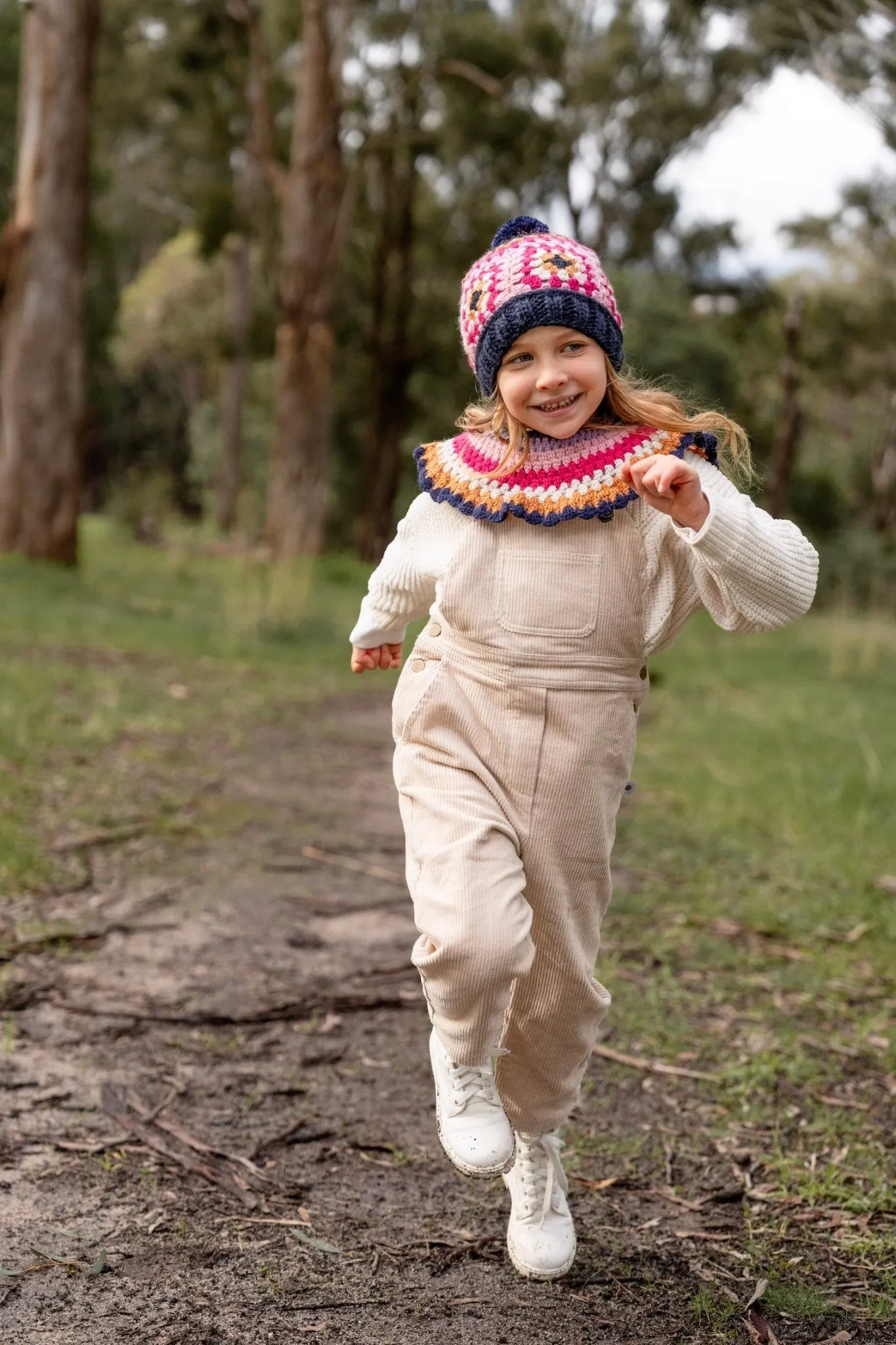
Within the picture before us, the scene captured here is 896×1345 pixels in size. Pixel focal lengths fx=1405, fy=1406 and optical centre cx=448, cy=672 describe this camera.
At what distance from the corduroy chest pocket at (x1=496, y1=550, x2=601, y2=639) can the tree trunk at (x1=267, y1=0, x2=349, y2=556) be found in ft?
44.0

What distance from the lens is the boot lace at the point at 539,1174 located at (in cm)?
241

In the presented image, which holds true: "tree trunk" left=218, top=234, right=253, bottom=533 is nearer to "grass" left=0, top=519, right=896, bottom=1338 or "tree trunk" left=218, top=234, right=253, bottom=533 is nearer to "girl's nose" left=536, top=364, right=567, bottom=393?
"grass" left=0, top=519, right=896, bottom=1338

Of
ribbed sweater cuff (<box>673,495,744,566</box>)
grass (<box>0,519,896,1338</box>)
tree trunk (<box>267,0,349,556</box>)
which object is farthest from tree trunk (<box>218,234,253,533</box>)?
ribbed sweater cuff (<box>673,495,744,566</box>)

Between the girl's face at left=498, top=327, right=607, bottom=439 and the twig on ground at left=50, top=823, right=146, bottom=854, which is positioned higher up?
the girl's face at left=498, top=327, right=607, bottom=439

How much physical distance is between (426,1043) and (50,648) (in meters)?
6.28

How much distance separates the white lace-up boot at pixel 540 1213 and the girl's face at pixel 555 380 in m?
1.27

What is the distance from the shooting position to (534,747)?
2355 mm

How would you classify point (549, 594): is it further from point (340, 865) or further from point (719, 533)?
point (340, 865)

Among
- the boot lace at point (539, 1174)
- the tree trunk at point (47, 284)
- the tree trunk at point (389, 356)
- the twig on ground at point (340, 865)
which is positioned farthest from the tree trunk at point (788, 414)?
the boot lace at point (539, 1174)

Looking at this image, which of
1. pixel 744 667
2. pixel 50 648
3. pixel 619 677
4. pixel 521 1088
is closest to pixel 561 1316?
pixel 521 1088

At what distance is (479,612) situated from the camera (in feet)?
7.89

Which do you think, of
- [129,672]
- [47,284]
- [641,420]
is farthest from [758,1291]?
[47,284]

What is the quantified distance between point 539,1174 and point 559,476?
1217 mm

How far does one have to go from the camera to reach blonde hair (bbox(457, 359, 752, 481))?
2418 mm
